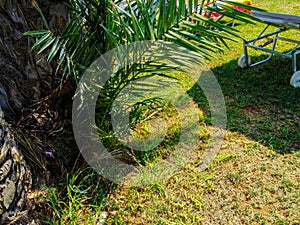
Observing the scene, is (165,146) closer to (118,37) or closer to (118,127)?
(118,127)

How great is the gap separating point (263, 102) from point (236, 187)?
4.16 ft

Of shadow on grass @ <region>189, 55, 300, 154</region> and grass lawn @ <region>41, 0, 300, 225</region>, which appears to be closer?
grass lawn @ <region>41, 0, 300, 225</region>

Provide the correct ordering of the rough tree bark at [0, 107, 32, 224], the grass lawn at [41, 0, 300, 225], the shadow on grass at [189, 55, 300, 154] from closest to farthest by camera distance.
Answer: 1. the rough tree bark at [0, 107, 32, 224]
2. the grass lawn at [41, 0, 300, 225]
3. the shadow on grass at [189, 55, 300, 154]

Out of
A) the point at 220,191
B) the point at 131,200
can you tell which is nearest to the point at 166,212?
the point at 131,200

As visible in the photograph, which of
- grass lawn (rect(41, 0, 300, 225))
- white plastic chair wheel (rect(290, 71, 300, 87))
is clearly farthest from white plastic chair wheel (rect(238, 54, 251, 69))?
grass lawn (rect(41, 0, 300, 225))

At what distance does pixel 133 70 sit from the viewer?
1496mm

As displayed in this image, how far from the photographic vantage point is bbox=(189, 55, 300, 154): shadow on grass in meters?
2.37

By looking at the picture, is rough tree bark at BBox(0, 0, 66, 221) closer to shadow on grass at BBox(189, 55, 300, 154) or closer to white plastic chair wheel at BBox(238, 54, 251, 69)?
shadow on grass at BBox(189, 55, 300, 154)

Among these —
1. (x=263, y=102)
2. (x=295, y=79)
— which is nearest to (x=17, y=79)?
(x=263, y=102)

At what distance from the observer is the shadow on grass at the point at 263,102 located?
7.77 ft

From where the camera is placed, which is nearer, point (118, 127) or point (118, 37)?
point (118, 37)

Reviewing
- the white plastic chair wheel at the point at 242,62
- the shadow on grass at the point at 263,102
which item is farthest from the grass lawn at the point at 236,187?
the white plastic chair wheel at the point at 242,62

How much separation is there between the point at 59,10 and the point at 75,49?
272 millimetres

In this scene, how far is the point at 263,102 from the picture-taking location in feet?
9.41
